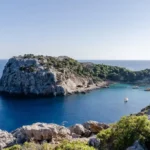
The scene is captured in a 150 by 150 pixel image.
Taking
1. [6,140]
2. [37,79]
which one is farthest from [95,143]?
[37,79]

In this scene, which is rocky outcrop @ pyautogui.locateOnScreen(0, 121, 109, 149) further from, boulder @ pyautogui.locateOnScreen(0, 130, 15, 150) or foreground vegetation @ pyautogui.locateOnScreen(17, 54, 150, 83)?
foreground vegetation @ pyautogui.locateOnScreen(17, 54, 150, 83)

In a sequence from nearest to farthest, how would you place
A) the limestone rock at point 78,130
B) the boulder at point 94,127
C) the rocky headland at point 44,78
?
1. the limestone rock at point 78,130
2. the boulder at point 94,127
3. the rocky headland at point 44,78

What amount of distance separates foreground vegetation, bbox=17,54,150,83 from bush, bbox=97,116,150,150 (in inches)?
3753

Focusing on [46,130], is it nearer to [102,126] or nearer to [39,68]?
[102,126]

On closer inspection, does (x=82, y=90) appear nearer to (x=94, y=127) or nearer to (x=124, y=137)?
(x=94, y=127)

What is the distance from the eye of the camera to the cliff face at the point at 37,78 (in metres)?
111

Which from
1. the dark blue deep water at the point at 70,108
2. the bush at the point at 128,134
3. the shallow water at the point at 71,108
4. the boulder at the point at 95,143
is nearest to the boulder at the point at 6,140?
the boulder at the point at 95,143

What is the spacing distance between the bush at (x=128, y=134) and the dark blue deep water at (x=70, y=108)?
40.3 metres

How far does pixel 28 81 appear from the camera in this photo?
112m

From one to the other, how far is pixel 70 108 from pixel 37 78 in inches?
1312

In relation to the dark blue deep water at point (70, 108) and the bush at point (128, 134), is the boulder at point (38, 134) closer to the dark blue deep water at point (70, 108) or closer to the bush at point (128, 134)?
the bush at point (128, 134)

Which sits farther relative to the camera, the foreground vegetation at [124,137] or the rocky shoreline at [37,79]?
the rocky shoreline at [37,79]

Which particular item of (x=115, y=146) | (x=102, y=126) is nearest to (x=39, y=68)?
(x=102, y=126)

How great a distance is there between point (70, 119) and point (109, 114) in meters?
13.3
